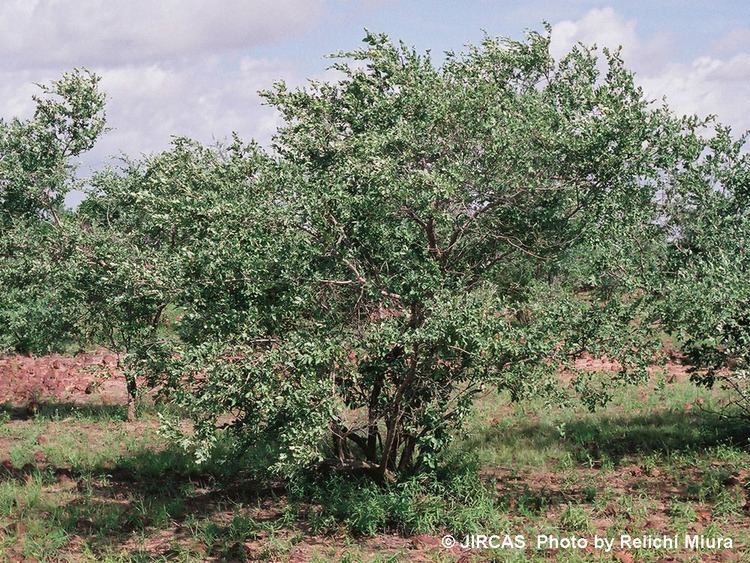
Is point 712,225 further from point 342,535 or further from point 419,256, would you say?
point 342,535

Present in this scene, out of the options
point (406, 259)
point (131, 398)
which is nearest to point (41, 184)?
point (131, 398)

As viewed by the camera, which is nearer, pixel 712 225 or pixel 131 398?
pixel 712 225

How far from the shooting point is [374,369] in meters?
9.45

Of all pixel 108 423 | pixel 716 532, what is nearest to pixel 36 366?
pixel 108 423

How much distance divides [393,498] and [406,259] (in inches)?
105

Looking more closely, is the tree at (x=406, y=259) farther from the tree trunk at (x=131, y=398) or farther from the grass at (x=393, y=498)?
the tree trunk at (x=131, y=398)

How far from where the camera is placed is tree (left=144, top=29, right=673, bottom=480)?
8477 millimetres

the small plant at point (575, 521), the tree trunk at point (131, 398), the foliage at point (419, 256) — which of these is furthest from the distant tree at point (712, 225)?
the tree trunk at point (131, 398)

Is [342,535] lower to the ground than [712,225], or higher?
lower

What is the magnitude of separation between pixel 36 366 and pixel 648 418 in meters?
13.8

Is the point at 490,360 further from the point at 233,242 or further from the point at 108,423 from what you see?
the point at 108,423

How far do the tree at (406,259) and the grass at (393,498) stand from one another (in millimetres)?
803

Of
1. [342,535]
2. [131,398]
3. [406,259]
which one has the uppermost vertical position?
[406,259]

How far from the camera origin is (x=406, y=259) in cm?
943
